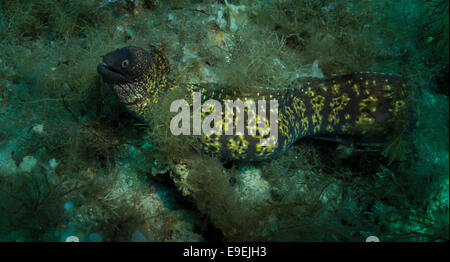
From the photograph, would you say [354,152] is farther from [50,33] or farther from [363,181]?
[50,33]

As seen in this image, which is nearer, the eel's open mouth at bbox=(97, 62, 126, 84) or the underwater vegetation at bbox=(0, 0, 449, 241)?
the eel's open mouth at bbox=(97, 62, 126, 84)

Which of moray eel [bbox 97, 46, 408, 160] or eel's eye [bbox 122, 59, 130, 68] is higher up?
eel's eye [bbox 122, 59, 130, 68]

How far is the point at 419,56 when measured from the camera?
2.62 metres

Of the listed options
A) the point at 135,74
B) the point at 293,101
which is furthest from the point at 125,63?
the point at 293,101

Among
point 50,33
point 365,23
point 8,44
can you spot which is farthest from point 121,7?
point 365,23

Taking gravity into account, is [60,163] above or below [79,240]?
above

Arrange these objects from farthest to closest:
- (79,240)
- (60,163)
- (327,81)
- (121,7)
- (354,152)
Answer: (121,7) < (354,152) < (327,81) < (60,163) < (79,240)

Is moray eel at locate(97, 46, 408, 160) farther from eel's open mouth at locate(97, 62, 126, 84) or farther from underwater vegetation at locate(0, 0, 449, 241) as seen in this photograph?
underwater vegetation at locate(0, 0, 449, 241)

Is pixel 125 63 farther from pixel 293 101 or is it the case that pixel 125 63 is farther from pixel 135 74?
pixel 293 101

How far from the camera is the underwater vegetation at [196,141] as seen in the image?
2.24 metres

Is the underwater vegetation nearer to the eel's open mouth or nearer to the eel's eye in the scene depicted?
the eel's open mouth

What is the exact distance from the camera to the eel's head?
2.10 metres

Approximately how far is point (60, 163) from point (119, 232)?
3.52ft

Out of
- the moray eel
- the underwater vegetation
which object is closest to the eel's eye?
the moray eel
